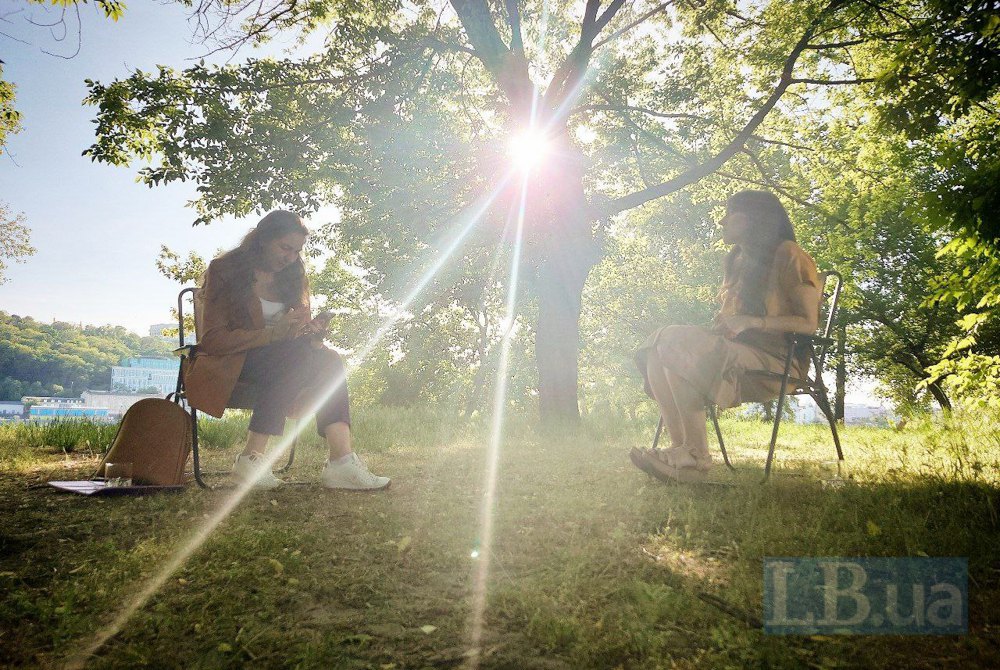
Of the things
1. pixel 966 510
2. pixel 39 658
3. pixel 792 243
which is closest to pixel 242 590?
pixel 39 658

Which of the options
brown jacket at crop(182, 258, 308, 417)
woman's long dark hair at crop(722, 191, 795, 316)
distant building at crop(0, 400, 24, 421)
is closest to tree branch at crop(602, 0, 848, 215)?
woman's long dark hair at crop(722, 191, 795, 316)

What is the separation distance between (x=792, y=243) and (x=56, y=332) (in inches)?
3245

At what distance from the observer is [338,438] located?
3.78m

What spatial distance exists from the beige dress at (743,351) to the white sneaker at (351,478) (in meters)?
2.09

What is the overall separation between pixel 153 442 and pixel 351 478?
4.12 ft

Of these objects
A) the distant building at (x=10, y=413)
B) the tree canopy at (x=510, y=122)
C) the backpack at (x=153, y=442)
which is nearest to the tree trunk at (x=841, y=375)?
the tree canopy at (x=510, y=122)

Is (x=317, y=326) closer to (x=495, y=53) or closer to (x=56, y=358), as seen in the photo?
(x=495, y=53)

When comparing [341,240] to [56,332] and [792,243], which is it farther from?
[56,332]

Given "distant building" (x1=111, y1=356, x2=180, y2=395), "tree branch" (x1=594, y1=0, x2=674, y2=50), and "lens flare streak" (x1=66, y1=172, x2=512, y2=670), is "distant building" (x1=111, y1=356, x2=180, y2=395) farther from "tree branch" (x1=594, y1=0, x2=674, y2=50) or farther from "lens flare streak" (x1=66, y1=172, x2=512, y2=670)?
"lens flare streak" (x1=66, y1=172, x2=512, y2=670)

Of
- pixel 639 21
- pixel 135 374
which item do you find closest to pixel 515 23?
pixel 639 21

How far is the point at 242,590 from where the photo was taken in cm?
201

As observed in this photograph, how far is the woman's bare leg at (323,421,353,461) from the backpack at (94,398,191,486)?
0.88 metres

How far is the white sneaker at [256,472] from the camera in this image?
3672 mm

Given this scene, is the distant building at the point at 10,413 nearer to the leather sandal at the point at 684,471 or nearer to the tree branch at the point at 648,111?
the leather sandal at the point at 684,471
